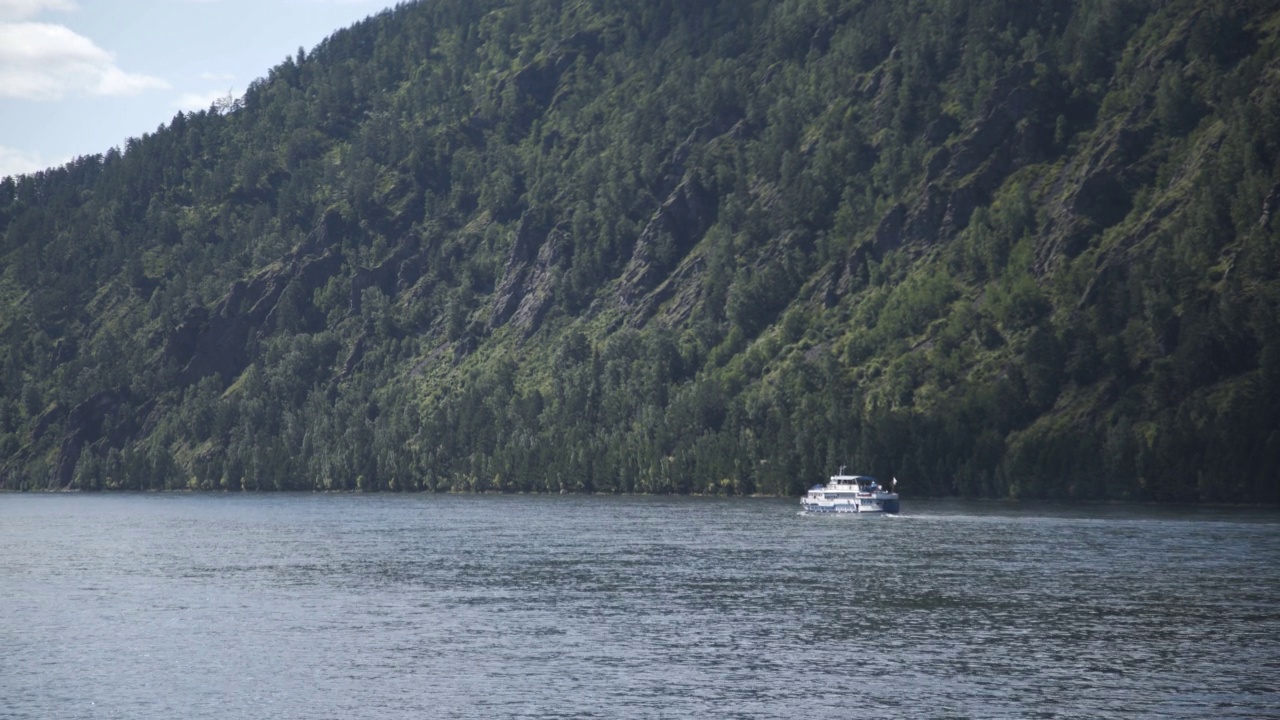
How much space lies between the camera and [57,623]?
106250 millimetres

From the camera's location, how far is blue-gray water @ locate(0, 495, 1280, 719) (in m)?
77.5

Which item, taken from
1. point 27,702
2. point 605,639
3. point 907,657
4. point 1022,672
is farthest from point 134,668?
point 1022,672

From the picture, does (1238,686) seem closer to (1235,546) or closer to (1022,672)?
(1022,672)

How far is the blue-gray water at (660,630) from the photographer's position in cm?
7750

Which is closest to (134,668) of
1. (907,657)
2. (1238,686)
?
(907,657)

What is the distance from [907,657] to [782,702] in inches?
588

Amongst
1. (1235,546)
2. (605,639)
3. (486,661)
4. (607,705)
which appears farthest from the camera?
(1235,546)

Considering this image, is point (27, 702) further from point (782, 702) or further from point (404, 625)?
point (782, 702)

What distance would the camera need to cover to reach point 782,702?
252ft

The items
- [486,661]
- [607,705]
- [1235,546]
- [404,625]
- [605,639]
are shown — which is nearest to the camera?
[607,705]

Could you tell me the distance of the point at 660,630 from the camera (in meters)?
101

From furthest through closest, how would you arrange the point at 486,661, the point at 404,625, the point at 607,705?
the point at 404,625, the point at 486,661, the point at 607,705

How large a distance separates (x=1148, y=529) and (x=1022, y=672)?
101140mm

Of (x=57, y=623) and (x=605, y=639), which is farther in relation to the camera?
(x=57, y=623)
